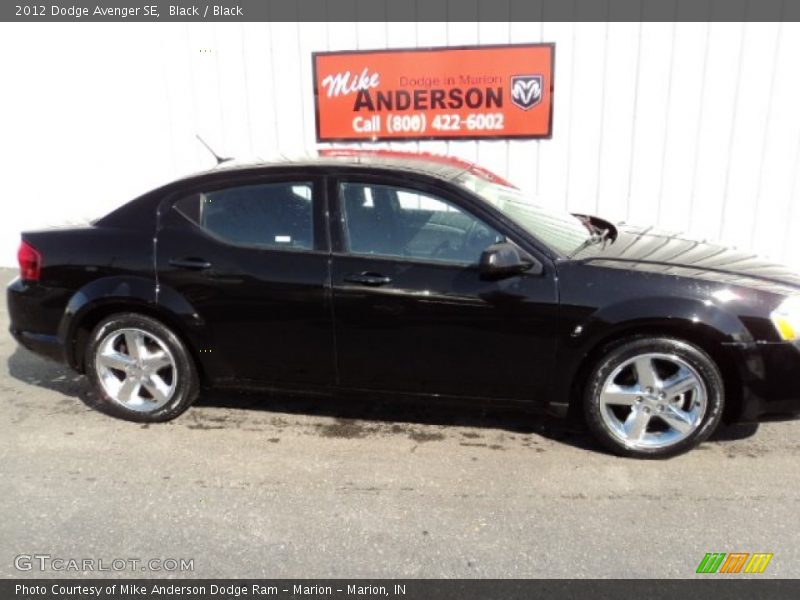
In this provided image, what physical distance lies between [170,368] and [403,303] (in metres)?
1.60

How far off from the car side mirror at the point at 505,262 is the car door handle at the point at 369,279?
1.73 feet

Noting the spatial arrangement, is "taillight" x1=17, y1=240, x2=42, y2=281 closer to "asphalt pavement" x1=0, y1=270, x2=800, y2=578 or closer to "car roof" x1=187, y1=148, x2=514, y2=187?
"asphalt pavement" x1=0, y1=270, x2=800, y2=578

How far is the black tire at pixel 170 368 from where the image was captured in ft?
12.4

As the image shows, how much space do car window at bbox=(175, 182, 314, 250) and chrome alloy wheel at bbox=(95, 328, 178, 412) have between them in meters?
0.79

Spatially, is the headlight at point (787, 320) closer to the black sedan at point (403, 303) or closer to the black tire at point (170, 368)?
the black sedan at point (403, 303)

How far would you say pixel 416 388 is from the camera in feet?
11.8

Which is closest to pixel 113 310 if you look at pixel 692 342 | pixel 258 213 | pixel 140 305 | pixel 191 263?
pixel 140 305

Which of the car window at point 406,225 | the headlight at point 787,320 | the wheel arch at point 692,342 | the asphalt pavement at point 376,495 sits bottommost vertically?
the asphalt pavement at point 376,495

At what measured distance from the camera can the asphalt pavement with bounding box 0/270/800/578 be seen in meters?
2.71

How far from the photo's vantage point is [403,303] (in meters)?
3.43

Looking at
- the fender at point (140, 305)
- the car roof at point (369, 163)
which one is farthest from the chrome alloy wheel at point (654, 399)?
the fender at point (140, 305)
